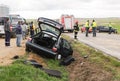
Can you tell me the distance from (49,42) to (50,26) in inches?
34.0

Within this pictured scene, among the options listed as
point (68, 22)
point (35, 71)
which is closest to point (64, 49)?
point (35, 71)

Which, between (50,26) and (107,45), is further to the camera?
(107,45)

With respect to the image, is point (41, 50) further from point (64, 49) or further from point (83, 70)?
point (83, 70)

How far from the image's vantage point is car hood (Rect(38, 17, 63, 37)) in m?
17.3

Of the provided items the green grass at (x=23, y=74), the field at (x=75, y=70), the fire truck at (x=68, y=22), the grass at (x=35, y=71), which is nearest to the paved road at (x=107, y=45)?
the field at (x=75, y=70)

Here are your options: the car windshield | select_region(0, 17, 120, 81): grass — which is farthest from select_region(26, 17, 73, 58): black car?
select_region(0, 17, 120, 81): grass

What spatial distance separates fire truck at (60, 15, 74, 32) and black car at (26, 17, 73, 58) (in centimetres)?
3685

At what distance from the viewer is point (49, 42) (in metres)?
18.0

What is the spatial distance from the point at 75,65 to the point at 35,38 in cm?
301

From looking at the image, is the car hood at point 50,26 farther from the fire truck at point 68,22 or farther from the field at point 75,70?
the fire truck at point 68,22

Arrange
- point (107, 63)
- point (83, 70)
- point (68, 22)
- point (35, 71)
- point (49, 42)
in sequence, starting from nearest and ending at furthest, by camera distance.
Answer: point (35, 71) → point (83, 70) → point (107, 63) → point (49, 42) → point (68, 22)

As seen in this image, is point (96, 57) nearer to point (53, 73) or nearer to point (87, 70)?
point (87, 70)

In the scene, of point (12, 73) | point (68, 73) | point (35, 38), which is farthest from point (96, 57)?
point (12, 73)

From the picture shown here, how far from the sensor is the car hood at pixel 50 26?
1734 centimetres
